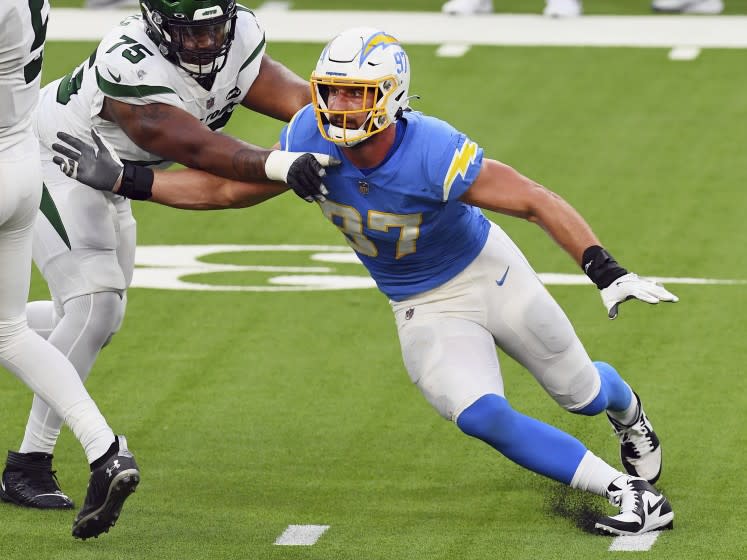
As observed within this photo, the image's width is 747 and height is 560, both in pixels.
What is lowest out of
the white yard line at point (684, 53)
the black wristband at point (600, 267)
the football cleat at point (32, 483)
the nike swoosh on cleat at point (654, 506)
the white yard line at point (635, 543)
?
the white yard line at point (684, 53)

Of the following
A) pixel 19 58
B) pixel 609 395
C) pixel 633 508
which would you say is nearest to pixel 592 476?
pixel 633 508

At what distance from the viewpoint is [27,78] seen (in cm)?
580

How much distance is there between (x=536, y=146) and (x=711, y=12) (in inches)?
160

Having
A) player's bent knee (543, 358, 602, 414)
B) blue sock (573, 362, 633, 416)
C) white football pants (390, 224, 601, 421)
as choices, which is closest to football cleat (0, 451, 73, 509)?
→ white football pants (390, 224, 601, 421)

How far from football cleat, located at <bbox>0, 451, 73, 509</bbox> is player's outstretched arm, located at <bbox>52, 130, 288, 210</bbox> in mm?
1019

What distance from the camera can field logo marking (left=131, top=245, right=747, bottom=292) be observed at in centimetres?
969

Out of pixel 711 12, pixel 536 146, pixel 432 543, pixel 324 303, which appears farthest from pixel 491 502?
pixel 711 12

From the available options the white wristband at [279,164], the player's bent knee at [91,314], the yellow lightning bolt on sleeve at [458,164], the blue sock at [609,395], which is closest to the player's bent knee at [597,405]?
the blue sock at [609,395]

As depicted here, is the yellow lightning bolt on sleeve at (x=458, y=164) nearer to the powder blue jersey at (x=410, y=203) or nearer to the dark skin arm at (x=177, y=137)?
the powder blue jersey at (x=410, y=203)

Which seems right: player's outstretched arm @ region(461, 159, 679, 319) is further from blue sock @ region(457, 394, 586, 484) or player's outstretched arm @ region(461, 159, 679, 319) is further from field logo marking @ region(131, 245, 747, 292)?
field logo marking @ region(131, 245, 747, 292)

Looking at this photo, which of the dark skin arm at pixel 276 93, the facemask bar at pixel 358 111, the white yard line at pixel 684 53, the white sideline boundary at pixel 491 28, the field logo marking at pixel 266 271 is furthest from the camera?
the white sideline boundary at pixel 491 28

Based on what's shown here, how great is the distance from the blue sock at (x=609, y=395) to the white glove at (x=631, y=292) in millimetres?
709

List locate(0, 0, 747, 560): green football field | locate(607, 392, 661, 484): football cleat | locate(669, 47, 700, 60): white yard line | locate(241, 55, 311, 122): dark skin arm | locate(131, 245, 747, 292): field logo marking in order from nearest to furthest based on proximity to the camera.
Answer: locate(0, 0, 747, 560): green football field → locate(607, 392, 661, 484): football cleat → locate(241, 55, 311, 122): dark skin arm → locate(131, 245, 747, 292): field logo marking → locate(669, 47, 700, 60): white yard line

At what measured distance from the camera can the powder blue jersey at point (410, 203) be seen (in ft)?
19.8
